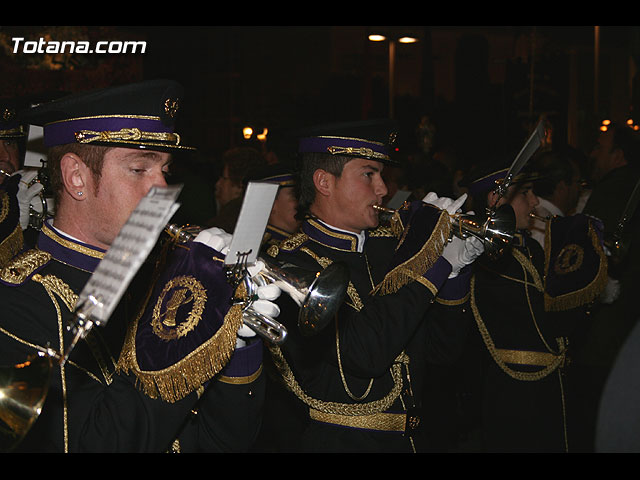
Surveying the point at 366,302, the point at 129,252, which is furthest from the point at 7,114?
the point at 129,252

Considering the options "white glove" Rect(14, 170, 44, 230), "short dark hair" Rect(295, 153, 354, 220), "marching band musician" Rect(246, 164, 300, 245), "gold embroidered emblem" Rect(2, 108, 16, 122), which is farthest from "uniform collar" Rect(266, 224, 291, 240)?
"gold embroidered emblem" Rect(2, 108, 16, 122)

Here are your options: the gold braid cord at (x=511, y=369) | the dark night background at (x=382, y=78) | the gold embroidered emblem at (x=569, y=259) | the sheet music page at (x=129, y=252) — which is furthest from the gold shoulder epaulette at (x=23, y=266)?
the dark night background at (x=382, y=78)

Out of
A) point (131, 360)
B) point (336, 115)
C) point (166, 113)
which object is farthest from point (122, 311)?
point (336, 115)

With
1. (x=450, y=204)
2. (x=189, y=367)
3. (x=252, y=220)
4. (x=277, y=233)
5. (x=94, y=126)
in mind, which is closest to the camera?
(x=252, y=220)

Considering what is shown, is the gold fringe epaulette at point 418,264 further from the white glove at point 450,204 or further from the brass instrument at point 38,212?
the brass instrument at point 38,212

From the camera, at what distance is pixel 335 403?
2.69m

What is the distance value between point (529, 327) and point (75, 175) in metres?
2.56

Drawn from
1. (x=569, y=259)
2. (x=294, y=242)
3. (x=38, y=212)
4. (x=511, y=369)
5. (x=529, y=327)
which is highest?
(x=38, y=212)

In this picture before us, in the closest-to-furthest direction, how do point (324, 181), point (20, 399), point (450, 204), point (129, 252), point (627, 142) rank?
point (129, 252)
point (20, 399)
point (450, 204)
point (324, 181)
point (627, 142)

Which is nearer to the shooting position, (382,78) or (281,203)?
(281,203)

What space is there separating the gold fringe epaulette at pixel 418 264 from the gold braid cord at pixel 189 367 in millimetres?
996

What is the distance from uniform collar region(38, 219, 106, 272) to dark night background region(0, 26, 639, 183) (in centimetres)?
833

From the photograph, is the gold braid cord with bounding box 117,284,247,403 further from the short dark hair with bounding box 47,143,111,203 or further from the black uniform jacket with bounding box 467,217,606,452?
the black uniform jacket with bounding box 467,217,606,452

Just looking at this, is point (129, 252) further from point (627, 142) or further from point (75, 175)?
point (627, 142)
